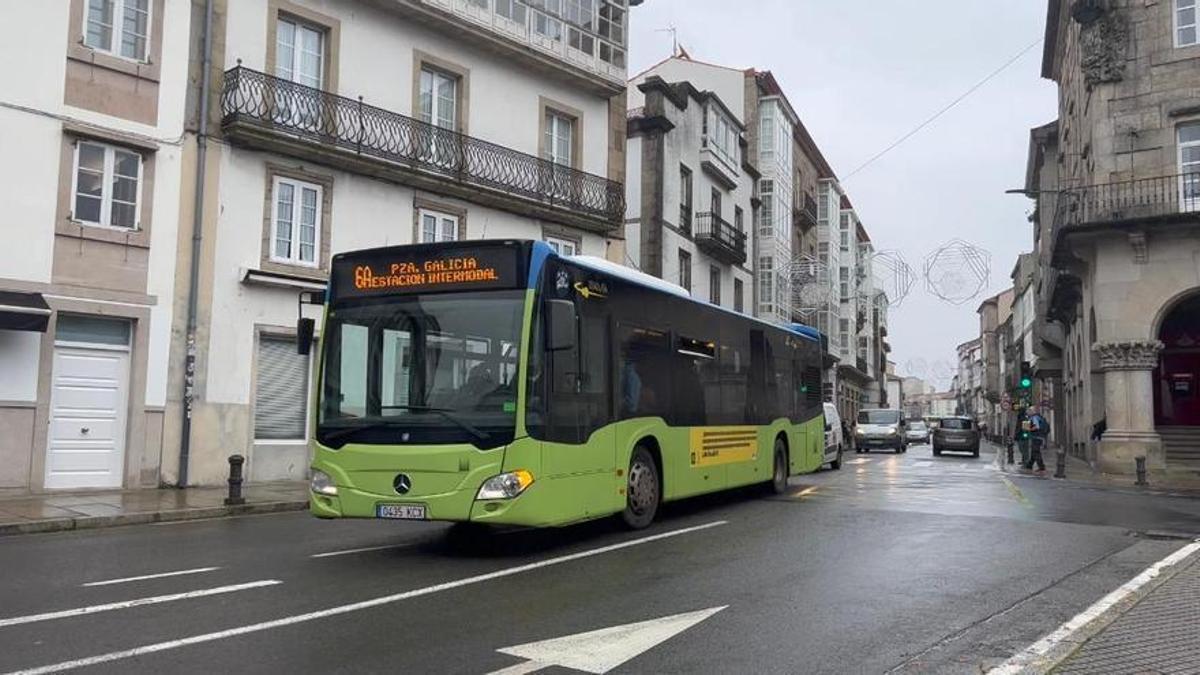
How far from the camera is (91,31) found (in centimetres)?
1525

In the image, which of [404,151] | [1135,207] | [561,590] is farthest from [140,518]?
[1135,207]

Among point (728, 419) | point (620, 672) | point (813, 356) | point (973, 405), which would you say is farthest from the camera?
point (973, 405)

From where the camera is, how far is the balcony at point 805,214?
5172 cm

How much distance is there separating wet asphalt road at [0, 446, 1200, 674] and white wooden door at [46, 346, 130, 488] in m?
4.16

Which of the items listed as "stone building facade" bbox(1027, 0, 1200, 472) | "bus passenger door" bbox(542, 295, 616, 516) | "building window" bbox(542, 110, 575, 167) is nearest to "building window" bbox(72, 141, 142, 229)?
"bus passenger door" bbox(542, 295, 616, 516)

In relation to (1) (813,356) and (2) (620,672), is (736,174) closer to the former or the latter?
(1) (813,356)

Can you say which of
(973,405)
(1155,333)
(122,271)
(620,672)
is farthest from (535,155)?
(973,405)

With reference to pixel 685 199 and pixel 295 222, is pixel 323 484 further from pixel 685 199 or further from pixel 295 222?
pixel 685 199

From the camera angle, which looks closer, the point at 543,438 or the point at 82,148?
the point at 543,438

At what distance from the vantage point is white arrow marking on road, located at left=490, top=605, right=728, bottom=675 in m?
5.20

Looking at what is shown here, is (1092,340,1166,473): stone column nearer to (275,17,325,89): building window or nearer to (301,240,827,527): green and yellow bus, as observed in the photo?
(301,240,827,527): green and yellow bus

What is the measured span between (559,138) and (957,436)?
21.4 meters

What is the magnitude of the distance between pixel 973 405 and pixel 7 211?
464 ft

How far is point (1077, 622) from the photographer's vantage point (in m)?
6.31
